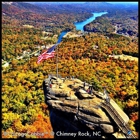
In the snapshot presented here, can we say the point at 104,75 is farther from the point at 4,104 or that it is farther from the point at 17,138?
the point at 17,138

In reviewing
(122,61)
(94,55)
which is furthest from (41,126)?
(94,55)

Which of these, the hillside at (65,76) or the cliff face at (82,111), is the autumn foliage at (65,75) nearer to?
the hillside at (65,76)

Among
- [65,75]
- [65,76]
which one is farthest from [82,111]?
[65,75]

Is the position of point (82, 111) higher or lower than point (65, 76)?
higher

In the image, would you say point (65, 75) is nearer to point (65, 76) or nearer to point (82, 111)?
point (65, 76)

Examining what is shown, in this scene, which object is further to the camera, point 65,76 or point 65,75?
point 65,75

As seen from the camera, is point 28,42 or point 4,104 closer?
point 4,104

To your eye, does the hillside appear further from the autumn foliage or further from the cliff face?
the cliff face

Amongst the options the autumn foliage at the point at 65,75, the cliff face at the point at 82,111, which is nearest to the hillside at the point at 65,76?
the autumn foliage at the point at 65,75
